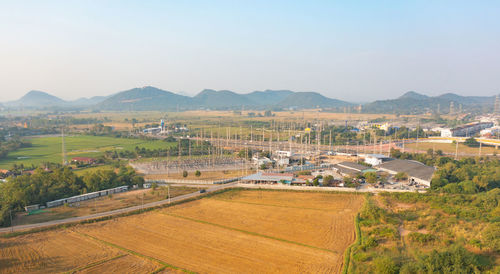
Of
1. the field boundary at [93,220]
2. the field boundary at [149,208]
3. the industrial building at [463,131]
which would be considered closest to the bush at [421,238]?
the field boundary at [149,208]

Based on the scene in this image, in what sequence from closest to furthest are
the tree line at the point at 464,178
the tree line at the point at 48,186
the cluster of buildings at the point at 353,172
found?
1. the tree line at the point at 48,186
2. the tree line at the point at 464,178
3. the cluster of buildings at the point at 353,172

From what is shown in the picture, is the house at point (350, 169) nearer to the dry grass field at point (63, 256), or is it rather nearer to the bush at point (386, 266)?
the bush at point (386, 266)

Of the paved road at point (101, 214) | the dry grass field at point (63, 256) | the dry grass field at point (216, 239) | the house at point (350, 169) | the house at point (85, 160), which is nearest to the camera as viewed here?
the dry grass field at point (63, 256)

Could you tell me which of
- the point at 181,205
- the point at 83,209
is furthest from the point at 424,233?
the point at 83,209

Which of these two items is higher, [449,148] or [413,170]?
[413,170]

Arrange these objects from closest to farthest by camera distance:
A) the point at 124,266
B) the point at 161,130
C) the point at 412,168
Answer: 1. the point at 124,266
2. the point at 412,168
3. the point at 161,130

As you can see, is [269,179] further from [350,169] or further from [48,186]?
[48,186]

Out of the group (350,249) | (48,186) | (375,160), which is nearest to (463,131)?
(375,160)
